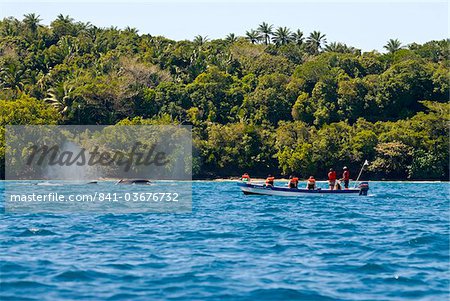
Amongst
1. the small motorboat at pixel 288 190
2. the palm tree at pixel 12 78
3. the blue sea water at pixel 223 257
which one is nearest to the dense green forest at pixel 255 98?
the palm tree at pixel 12 78

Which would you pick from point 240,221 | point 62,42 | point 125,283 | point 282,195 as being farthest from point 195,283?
point 62,42

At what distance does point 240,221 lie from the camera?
107 ft

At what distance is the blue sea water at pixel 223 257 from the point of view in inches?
677

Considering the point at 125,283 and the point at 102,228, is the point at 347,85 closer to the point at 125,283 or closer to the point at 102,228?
the point at 102,228

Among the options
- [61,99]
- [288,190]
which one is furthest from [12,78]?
[288,190]

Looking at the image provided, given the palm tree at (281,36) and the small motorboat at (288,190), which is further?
the palm tree at (281,36)

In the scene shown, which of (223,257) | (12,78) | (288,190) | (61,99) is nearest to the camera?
(223,257)

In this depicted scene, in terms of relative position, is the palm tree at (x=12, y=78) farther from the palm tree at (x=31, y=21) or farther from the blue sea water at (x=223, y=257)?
the blue sea water at (x=223, y=257)

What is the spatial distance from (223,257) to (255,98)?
3236 inches

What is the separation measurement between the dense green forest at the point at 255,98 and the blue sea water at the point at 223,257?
5807cm

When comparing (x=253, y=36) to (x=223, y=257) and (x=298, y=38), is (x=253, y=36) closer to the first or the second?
(x=298, y=38)

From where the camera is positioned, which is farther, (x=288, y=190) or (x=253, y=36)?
(x=253, y=36)

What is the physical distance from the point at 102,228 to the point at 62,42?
329 feet

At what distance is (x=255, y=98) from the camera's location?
103000mm
